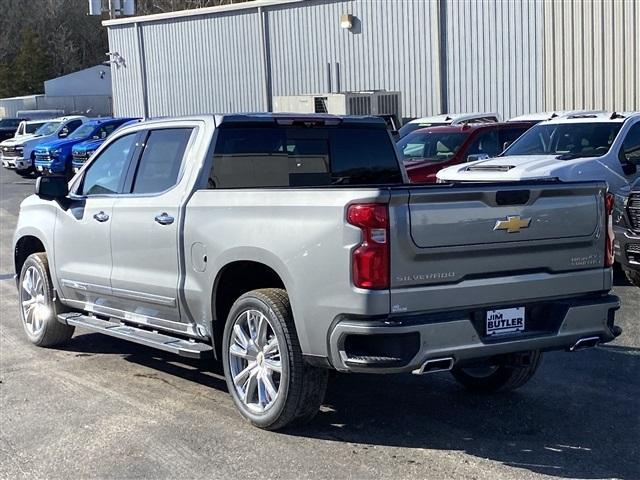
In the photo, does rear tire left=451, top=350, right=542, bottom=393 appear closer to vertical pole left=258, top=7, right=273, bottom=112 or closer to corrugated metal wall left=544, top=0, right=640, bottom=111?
corrugated metal wall left=544, top=0, right=640, bottom=111

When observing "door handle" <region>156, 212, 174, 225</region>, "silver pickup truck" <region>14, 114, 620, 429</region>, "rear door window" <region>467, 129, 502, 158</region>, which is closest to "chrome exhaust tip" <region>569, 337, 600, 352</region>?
"silver pickup truck" <region>14, 114, 620, 429</region>

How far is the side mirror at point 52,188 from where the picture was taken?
7.79 meters

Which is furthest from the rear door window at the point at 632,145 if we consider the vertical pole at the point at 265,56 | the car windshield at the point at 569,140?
the vertical pole at the point at 265,56

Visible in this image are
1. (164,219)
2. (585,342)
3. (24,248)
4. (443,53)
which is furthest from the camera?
(443,53)

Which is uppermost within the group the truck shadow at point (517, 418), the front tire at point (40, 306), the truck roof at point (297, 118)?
the truck roof at point (297, 118)

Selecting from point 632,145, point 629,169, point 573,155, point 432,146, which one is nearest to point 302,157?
point 629,169

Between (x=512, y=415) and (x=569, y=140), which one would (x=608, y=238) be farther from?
(x=569, y=140)

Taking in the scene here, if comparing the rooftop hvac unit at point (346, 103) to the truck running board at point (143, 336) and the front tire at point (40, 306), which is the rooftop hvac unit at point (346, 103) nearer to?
the front tire at point (40, 306)

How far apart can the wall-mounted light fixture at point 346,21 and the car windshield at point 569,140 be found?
50.1ft

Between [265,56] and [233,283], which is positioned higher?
[265,56]

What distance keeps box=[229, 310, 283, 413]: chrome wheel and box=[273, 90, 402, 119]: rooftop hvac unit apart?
18.3 meters

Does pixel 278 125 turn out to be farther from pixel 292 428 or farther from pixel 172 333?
pixel 292 428

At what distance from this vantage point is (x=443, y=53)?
2612 cm

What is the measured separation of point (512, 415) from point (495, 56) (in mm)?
19797
